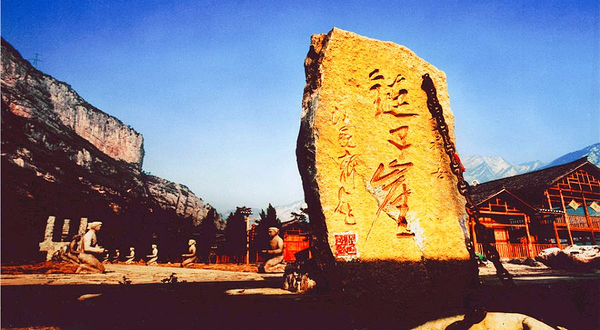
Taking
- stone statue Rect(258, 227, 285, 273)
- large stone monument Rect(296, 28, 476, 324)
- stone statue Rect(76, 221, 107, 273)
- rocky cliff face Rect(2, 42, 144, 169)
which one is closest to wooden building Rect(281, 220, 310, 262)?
stone statue Rect(258, 227, 285, 273)

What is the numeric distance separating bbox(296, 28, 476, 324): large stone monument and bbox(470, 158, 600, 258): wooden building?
13723mm

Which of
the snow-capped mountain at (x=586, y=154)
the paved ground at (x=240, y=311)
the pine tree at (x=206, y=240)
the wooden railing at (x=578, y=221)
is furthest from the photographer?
the snow-capped mountain at (x=586, y=154)

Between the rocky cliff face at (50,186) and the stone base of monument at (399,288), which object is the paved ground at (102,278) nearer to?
the stone base of monument at (399,288)

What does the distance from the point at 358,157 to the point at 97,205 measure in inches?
976

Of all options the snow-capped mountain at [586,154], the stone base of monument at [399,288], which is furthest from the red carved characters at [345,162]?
the snow-capped mountain at [586,154]

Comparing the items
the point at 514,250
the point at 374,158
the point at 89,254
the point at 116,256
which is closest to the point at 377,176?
the point at 374,158

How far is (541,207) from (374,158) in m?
19.9

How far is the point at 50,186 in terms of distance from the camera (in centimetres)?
1933

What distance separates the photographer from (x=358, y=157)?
3.02 meters

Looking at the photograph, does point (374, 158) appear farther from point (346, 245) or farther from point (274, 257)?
point (274, 257)

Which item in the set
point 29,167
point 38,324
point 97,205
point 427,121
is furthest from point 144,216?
point 427,121

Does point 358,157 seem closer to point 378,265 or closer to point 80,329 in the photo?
point 378,265

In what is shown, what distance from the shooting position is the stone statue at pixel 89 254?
7.36m

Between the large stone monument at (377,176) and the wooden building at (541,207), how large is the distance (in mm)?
13723
